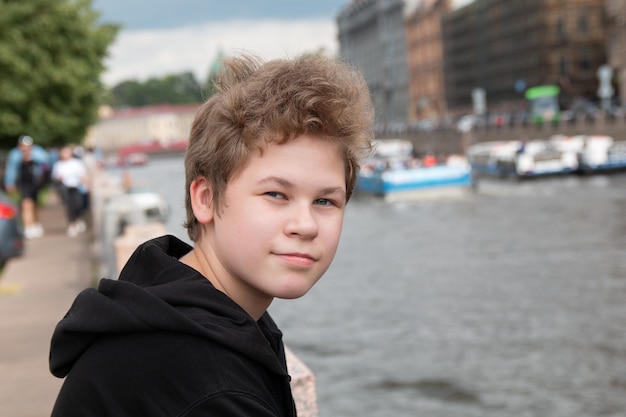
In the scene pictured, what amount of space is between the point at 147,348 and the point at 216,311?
14 cm

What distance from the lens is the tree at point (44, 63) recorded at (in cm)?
2991

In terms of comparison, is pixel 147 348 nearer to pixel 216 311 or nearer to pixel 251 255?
pixel 216 311

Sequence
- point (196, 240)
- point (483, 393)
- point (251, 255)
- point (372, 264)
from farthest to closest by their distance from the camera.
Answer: point (372, 264), point (483, 393), point (196, 240), point (251, 255)

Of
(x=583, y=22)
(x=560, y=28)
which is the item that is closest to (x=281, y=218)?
(x=583, y=22)

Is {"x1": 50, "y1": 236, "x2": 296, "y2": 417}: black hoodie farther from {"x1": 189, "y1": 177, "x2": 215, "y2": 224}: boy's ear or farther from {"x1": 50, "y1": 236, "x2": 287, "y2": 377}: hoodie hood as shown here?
{"x1": 189, "y1": 177, "x2": 215, "y2": 224}: boy's ear

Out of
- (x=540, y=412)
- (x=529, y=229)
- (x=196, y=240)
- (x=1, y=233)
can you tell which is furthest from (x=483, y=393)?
(x=529, y=229)

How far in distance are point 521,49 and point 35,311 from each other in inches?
3426

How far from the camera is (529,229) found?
24281mm

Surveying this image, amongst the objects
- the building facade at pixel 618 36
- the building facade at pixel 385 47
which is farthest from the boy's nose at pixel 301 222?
the building facade at pixel 385 47

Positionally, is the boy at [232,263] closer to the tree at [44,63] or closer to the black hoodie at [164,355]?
the black hoodie at [164,355]

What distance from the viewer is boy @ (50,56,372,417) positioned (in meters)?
1.55

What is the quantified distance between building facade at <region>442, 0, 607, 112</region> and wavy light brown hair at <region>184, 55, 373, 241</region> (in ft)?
269

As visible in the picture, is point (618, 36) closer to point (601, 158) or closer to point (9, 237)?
point (601, 158)

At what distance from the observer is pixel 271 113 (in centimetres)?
166
